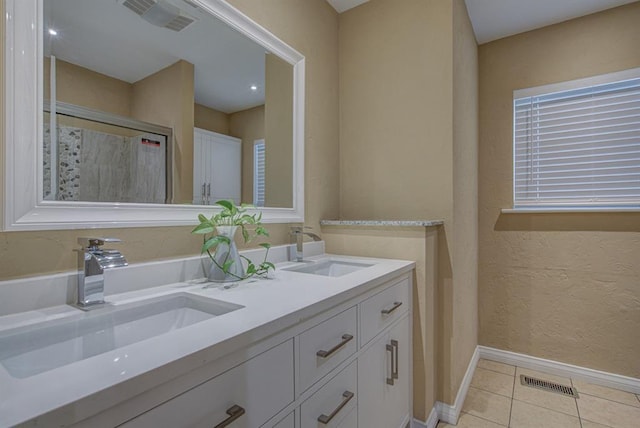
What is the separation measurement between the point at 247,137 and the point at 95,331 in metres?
1.02

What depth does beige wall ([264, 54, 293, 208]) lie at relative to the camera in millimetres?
1617

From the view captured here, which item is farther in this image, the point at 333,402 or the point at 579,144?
the point at 579,144

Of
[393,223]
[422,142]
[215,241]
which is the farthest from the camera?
[422,142]

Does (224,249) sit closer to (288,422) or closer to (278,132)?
(288,422)

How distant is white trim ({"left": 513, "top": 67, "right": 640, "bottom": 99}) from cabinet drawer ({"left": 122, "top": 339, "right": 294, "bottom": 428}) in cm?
254

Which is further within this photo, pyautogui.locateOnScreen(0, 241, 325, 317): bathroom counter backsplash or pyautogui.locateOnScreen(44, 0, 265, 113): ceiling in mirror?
pyautogui.locateOnScreen(44, 0, 265, 113): ceiling in mirror

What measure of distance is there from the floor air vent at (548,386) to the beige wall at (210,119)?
2.45 meters

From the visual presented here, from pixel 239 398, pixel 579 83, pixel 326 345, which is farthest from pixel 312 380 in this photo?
pixel 579 83

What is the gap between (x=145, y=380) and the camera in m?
0.48

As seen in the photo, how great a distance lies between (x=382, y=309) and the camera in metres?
1.27

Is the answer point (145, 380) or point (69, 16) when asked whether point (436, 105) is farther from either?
point (145, 380)

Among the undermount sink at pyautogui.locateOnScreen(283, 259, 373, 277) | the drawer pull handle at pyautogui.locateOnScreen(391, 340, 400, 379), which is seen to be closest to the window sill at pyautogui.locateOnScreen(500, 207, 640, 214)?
the undermount sink at pyautogui.locateOnScreen(283, 259, 373, 277)

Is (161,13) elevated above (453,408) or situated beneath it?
elevated above

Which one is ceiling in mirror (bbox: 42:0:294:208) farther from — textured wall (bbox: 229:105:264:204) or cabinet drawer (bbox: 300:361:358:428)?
cabinet drawer (bbox: 300:361:358:428)
